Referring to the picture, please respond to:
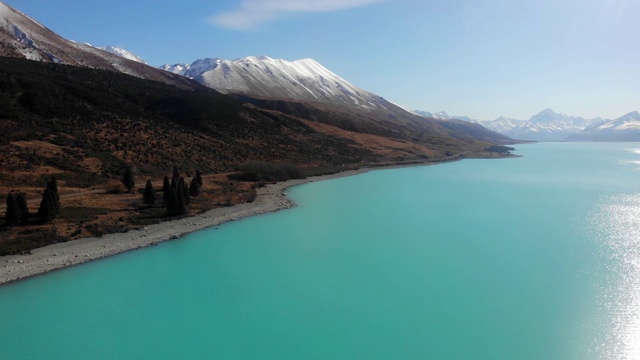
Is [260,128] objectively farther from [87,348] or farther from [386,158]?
[87,348]

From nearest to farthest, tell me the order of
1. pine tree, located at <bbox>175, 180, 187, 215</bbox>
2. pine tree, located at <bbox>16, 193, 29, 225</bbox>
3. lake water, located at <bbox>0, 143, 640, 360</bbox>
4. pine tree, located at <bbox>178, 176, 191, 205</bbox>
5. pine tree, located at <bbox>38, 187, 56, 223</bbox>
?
1. lake water, located at <bbox>0, 143, 640, 360</bbox>
2. pine tree, located at <bbox>16, 193, 29, 225</bbox>
3. pine tree, located at <bbox>38, 187, 56, 223</bbox>
4. pine tree, located at <bbox>175, 180, 187, 215</bbox>
5. pine tree, located at <bbox>178, 176, 191, 205</bbox>

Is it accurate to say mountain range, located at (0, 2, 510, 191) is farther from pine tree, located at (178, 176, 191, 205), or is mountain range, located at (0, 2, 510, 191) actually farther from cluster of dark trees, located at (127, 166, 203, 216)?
pine tree, located at (178, 176, 191, 205)

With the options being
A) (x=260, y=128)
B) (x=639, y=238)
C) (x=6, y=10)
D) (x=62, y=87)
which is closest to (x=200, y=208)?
(x=639, y=238)

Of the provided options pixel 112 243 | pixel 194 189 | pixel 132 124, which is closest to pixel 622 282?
pixel 112 243

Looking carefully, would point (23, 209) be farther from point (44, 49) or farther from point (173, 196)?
point (44, 49)

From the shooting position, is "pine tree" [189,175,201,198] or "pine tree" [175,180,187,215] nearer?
"pine tree" [175,180,187,215]

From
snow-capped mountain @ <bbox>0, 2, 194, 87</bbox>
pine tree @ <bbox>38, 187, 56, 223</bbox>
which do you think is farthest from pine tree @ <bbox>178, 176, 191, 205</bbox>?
snow-capped mountain @ <bbox>0, 2, 194, 87</bbox>
